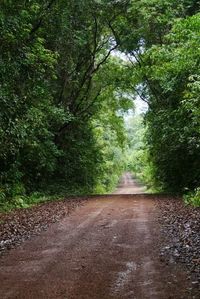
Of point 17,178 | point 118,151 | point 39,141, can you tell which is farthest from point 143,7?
point 118,151

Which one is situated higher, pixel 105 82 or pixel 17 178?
pixel 105 82

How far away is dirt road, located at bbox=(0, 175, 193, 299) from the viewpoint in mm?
6523

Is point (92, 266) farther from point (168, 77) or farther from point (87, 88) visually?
point (87, 88)

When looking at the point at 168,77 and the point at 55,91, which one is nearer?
the point at 168,77

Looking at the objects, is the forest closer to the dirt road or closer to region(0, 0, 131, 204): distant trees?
region(0, 0, 131, 204): distant trees

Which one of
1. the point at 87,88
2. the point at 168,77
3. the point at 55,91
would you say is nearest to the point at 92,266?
the point at 168,77

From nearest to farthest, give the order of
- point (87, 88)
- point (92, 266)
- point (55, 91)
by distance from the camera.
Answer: point (92, 266) < point (55, 91) < point (87, 88)

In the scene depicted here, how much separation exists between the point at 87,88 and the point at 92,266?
22.1 metres

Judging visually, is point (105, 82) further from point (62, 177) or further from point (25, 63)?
point (25, 63)

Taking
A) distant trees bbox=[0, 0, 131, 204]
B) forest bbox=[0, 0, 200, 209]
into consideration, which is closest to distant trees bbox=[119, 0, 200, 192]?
forest bbox=[0, 0, 200, 209]

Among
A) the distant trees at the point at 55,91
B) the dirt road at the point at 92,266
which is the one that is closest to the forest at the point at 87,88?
the distant trees at the point at 55,91

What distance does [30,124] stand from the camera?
52.6ft

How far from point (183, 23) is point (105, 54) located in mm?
15581

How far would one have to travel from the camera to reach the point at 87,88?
29156 millimetres
